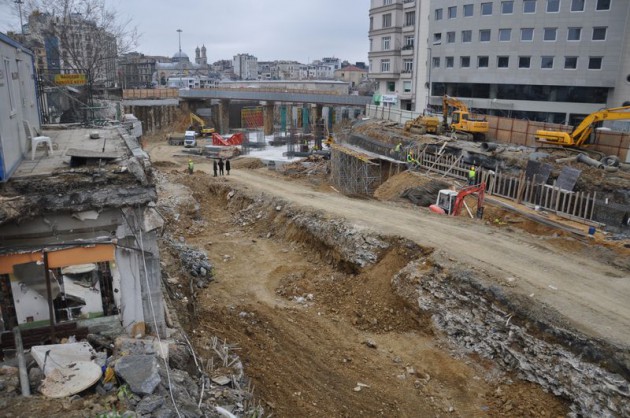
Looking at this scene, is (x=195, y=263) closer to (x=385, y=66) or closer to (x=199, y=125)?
(x=385, y=66)

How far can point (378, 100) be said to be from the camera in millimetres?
49688

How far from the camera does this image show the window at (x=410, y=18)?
53388mm

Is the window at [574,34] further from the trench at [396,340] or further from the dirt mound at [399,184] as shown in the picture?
the trench at [396,340]

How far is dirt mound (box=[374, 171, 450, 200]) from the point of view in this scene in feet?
87.6

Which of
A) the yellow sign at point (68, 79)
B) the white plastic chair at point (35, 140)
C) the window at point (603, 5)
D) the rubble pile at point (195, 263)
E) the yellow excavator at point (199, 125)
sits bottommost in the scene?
the rubble pile at point (195, 263)

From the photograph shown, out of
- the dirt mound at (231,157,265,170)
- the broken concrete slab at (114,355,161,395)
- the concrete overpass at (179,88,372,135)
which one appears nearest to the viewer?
the broken concrete slab at (114,355,161,395)

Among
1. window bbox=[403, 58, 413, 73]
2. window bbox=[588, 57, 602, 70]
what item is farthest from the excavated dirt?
window bbox=[403, 58, 413, 73]

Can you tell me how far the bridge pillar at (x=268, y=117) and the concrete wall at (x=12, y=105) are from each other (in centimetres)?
5476

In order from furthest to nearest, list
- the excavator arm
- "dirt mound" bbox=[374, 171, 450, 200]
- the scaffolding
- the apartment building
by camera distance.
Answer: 1. the apartment building
2. the scaffolding
3. "dirt mound" bbox=[374, 171, 450, 200]
4. the excavator arm

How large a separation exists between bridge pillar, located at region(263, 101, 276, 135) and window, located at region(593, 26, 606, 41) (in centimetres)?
3974

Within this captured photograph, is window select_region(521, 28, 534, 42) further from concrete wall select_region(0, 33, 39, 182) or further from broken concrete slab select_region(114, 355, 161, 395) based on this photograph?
broken concrete slab select_region(114, 355, 161, 395)

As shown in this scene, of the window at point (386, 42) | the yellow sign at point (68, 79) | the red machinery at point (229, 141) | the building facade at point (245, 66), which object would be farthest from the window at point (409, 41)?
the building facade at point (245, 66)

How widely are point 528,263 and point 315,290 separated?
700cm

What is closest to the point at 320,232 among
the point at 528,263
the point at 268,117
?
the point at 528,263
